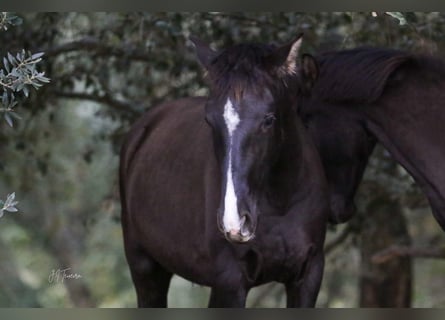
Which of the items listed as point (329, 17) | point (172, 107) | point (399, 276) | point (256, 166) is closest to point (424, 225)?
point (399, 276)

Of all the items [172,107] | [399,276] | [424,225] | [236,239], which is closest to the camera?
[236,239]

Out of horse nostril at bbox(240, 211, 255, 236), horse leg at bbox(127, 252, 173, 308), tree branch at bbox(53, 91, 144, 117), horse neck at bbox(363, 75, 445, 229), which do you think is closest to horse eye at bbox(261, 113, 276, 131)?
horse nostril at bbox(240, 211, 255, 236)

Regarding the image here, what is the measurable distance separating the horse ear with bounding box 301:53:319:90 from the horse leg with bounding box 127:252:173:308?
5.16 ft

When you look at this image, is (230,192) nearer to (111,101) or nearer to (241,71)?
(241,71)

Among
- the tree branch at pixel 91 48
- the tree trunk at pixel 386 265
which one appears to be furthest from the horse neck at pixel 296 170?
the tree trunk at pixel 386 265

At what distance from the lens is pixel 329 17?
7324 millimetres

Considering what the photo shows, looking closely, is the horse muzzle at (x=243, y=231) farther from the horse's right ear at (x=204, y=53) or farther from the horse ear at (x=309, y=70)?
the horse ear at (x=309, y=70)

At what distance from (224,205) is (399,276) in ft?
19.5

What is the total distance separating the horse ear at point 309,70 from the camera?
4.81m

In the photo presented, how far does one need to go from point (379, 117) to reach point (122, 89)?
14.8ft

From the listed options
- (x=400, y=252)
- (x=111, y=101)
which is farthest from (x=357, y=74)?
(x=111, y=101)

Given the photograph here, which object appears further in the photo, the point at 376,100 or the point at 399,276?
the point at 399,276

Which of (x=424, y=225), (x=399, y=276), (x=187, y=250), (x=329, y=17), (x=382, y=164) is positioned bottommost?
(x=424, y=225)

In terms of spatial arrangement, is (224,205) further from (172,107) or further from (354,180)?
(172,107)
